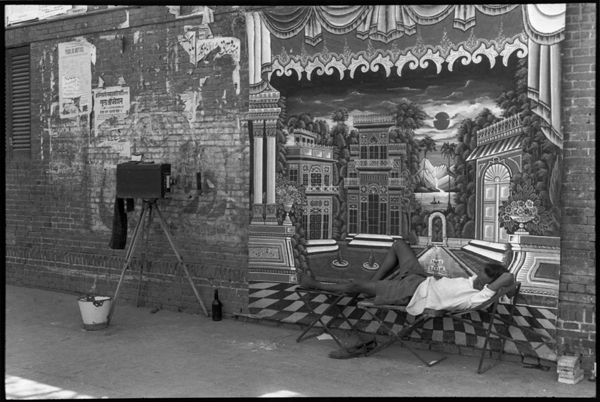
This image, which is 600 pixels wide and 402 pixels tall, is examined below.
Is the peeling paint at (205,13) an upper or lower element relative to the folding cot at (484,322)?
upper

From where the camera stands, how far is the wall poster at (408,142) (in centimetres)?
627

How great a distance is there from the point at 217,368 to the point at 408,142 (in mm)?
2933

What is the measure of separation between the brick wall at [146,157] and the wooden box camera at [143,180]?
0.43 meters

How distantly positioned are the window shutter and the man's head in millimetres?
7053

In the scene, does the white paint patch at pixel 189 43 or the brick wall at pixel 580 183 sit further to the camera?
Result: the white paint patch at pixel 189 43

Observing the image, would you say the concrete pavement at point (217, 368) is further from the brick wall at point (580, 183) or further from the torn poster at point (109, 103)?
the torn poster at point (109, 103)

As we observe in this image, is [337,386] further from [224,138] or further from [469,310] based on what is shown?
[224,138]

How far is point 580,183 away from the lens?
6070 millimetres

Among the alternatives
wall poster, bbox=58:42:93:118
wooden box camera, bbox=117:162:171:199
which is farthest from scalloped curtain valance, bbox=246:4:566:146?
wall poster, bbox=58:42:93:118

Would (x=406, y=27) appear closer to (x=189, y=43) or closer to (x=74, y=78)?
(x=189, y=43)

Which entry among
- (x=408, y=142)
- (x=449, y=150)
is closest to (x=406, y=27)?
(x=408, y=142)

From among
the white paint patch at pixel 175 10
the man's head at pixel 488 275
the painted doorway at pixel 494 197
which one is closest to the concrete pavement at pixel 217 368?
the man's head at pixel 488 275

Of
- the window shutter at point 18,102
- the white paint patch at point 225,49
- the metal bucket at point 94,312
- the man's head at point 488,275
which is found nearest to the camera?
the man's head at point 488,275

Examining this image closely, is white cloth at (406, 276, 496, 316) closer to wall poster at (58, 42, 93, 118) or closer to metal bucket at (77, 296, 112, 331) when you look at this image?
metal bucket at (77, 296, 112, 331)
